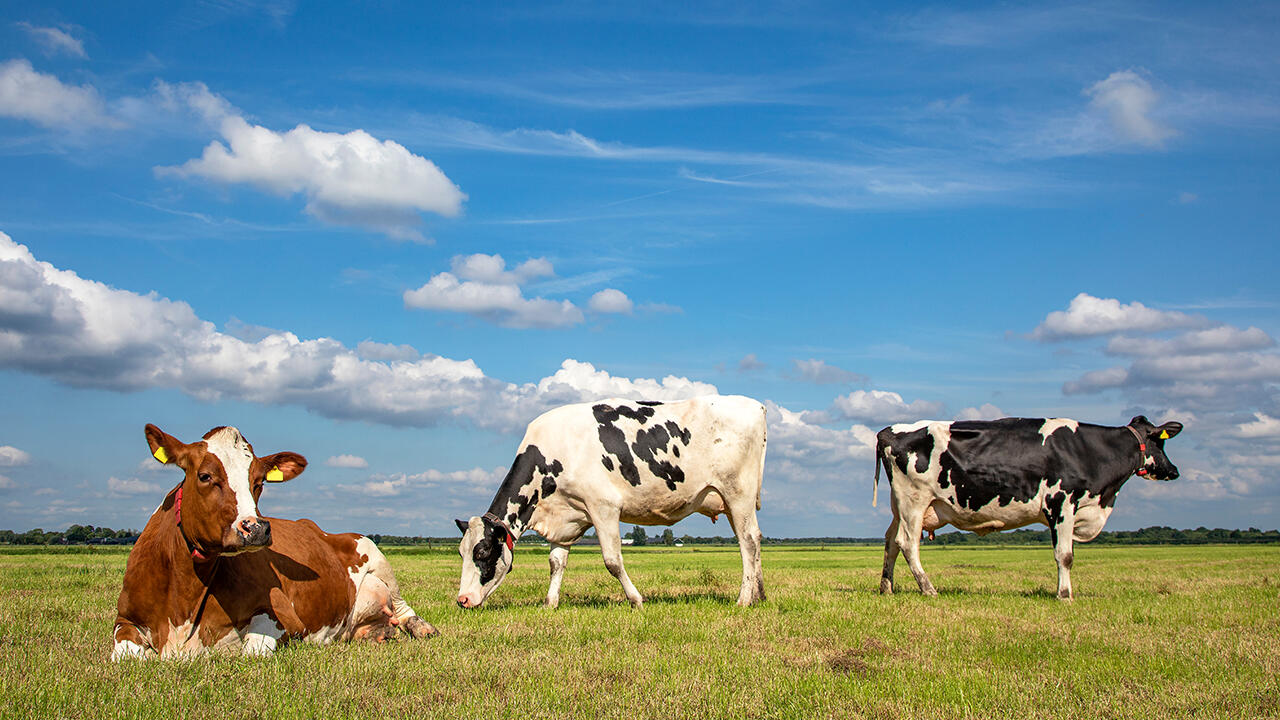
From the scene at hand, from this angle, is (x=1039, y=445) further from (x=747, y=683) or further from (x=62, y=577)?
(x=62, y=577)

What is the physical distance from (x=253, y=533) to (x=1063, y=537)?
14653 millimetres

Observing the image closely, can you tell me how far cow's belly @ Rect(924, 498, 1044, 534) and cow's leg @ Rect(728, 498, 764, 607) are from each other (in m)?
4.35

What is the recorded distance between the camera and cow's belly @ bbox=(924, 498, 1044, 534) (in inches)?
667

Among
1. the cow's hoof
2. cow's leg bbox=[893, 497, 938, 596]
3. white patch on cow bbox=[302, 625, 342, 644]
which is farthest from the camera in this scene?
cow's leg bbox=[893, 497, 938, 596]

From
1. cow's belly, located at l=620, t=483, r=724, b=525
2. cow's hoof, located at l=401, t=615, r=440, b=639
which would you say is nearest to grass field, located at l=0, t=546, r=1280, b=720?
cow's hoof, located at l=401, t=615, r=440, b=639

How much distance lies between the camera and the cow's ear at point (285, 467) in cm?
837

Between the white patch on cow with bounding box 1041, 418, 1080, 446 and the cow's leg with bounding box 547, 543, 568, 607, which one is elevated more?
the white patch on cow with bounding box 1041, 418, 1080, 446

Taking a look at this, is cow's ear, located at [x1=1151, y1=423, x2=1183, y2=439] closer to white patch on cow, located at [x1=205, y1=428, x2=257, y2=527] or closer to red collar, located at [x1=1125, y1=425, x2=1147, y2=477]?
red collar, located at [x1=1125, y1=425, x2=1147, y2=477]

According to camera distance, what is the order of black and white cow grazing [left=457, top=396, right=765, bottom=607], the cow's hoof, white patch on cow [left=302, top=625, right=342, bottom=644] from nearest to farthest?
1. white patch on cow [left=302, top=625, right=342, bottom=644]
2. the cow's hoof
3. black and white cow grazing [left=457, top=396, right=765, bottom=607]

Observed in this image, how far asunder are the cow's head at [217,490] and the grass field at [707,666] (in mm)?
1013

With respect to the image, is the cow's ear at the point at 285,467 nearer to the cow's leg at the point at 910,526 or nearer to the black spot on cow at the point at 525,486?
the black spot on cow at the point at 525,486

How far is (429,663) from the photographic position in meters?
7.83

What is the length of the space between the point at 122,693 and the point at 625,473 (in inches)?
355

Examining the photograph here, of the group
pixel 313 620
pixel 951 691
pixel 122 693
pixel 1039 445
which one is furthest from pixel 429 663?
pixel 1039 445
